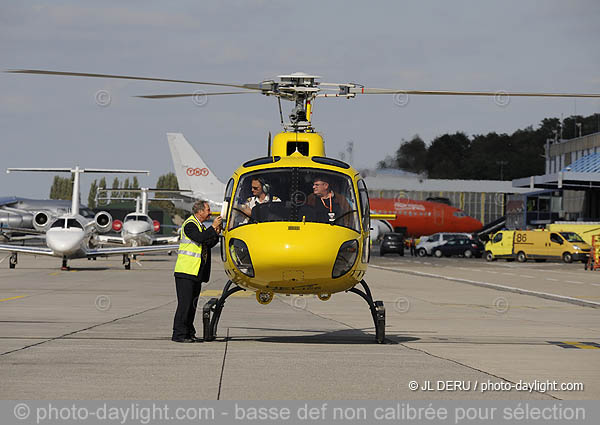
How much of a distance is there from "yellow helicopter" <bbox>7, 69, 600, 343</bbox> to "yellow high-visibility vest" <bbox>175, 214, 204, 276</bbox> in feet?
1.95

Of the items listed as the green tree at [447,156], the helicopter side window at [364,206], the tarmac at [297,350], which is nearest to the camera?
the tarmac at [297,350]

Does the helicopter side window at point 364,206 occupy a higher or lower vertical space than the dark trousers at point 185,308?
higher

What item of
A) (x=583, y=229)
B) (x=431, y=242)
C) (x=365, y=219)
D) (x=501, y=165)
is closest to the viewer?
(x=365, y=219)

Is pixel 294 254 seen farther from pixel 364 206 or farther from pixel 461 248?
pixel 461 248

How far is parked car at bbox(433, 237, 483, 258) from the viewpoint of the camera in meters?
72.4

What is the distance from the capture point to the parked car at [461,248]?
72.4 metres

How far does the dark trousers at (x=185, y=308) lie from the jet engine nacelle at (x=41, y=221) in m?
39.1

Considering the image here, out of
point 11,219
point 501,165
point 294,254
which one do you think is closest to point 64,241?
point 294,254

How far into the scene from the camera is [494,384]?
918 cm

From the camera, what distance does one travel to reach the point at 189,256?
43.8 feet

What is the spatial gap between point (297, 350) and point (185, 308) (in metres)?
1.88

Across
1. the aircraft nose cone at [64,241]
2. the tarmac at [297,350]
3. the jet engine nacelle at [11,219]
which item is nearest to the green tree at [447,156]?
the jet engine nacelle at [11,219]

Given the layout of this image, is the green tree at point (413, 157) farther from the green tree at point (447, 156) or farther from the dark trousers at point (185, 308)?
the dark trousers at point (185, 308)

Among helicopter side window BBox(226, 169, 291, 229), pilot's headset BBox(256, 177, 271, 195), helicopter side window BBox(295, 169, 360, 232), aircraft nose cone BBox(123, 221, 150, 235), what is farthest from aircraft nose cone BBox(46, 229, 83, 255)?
helicopter side window BBox(295, 169, 360, 232)
